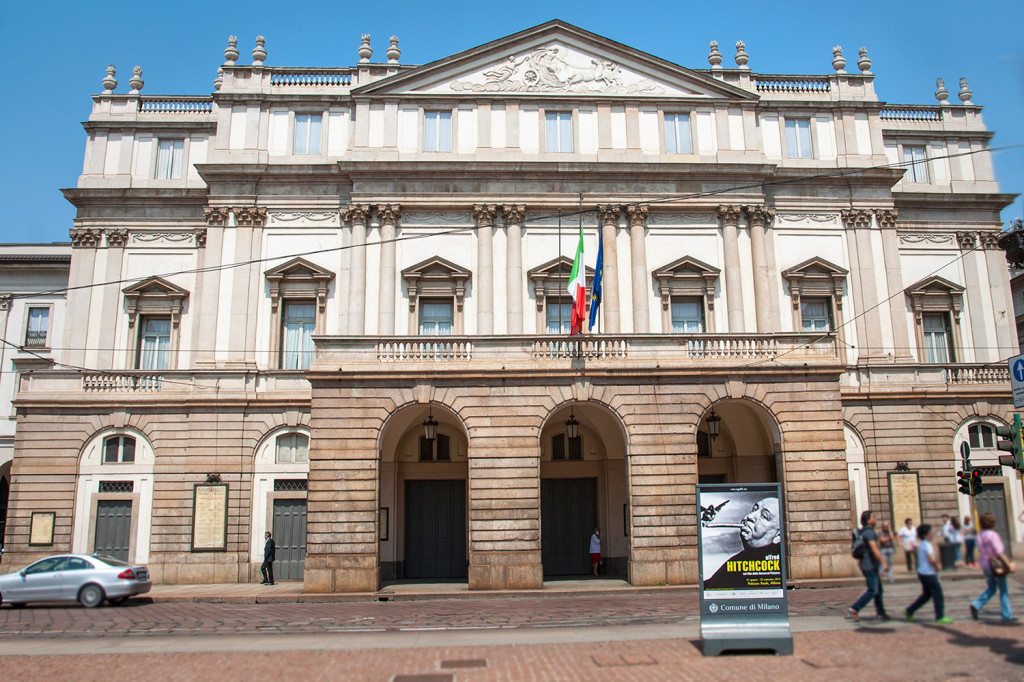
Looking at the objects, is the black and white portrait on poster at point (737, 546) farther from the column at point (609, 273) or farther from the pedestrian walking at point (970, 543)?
the column at point (609, 273)

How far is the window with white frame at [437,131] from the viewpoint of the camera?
33562mm

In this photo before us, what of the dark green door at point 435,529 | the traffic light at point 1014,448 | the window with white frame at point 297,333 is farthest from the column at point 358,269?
the traffic light at point 1014,448

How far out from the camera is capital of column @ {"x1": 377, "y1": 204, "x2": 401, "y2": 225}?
107 feet

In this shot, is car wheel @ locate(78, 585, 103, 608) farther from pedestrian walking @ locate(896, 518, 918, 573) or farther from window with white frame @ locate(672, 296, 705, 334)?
pedestrian walking @ locate(896, 518, 918, 573)

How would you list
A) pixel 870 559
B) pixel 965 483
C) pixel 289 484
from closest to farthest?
pixel 870 559 < pixel 965 483 < pixel 289 484

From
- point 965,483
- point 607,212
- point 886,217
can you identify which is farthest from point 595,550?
point 965,483

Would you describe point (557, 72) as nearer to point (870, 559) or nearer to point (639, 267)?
point (639, 267)

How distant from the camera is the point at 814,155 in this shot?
3481 centimetres

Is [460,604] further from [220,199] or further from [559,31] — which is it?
[559,31]

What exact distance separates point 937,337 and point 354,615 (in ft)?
88.4

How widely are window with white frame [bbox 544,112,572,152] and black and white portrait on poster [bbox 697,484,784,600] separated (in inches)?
955

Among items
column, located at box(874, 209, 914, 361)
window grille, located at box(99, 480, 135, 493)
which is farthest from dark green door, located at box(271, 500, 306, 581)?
column, located at box(874, 209, 914, 361)

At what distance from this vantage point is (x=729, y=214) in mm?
32969

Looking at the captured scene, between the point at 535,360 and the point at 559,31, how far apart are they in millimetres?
16641
